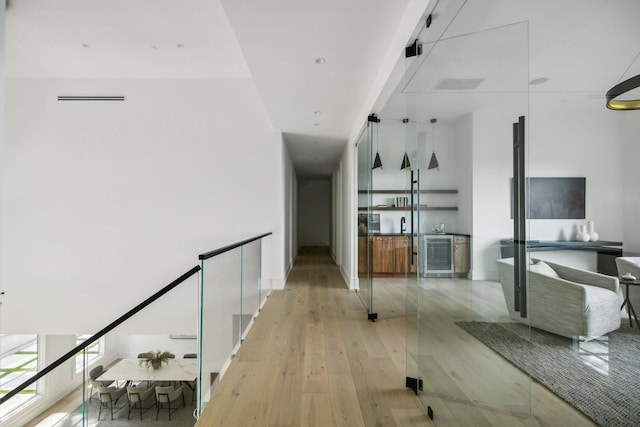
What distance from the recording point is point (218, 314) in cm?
240

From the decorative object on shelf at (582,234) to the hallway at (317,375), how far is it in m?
1.33

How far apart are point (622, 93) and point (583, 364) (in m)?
1.06

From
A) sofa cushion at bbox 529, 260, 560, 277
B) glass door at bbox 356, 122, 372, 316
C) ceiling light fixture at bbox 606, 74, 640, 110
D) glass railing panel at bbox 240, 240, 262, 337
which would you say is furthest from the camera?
glass door at bbox 356, 122, 372, 316

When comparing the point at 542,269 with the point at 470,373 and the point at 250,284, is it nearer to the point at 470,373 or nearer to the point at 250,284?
the point at 470,373

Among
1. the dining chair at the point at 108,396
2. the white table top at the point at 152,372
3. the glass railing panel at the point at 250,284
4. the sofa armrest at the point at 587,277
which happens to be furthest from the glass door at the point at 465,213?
the dining chair at the point at 108,396

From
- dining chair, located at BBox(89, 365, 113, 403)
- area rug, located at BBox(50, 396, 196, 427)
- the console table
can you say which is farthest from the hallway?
dining chair, located at BBox(89, 365, 113, 403)

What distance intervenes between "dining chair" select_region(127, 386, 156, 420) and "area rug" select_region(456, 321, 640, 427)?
7658 millimetres

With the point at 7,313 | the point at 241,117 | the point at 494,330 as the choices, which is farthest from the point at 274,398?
the point at 7,313

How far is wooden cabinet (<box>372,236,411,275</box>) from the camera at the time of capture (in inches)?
240

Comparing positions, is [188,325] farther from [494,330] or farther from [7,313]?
[494,330]

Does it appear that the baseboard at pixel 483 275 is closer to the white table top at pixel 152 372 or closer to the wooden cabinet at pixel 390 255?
the wooden cabinet at pixel 390 255

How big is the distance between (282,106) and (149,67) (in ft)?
7.91

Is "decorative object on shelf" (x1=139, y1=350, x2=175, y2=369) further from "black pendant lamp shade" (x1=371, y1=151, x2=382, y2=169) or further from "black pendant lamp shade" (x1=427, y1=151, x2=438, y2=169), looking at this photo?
"black pendant lamp shade" (x1=427, y1=151, x2=438, y2=169)

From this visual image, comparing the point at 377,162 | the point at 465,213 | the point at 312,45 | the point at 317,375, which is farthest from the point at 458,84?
the point at 377,162
